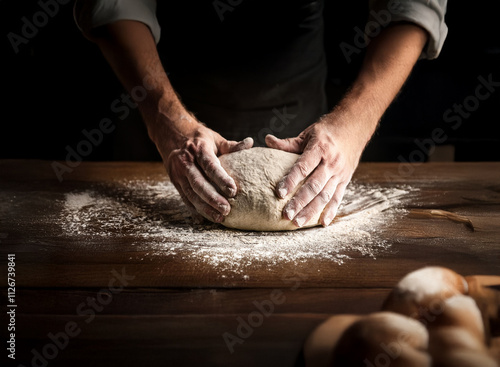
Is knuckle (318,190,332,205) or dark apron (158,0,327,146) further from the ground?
dark apron (158,0,327,146)

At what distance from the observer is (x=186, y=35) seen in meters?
1.82

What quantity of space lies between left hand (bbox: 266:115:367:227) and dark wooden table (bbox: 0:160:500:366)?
0.18 m

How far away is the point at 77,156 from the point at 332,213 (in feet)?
6.70

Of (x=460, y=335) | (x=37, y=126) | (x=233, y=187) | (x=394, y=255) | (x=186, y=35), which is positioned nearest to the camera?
(x=460, y=335)

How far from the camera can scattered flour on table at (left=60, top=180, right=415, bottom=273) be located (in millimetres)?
1011

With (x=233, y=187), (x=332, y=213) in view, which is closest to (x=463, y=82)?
(x=332, y=213)

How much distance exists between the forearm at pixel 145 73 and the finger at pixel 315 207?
474 millimetres

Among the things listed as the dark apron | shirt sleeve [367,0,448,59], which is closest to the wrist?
the dark apron

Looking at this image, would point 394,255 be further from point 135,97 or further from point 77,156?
point 77,156

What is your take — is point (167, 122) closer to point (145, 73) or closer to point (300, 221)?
point (145, 73)

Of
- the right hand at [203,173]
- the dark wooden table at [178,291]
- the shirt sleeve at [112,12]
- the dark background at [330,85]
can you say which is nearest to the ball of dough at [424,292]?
the dark wooden table at [178,291]

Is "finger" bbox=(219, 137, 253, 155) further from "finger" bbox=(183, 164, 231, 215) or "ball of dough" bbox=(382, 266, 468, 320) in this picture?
"ball of dough" bbox=(382, 266, 468, 320)

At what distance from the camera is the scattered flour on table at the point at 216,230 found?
3.32 feet

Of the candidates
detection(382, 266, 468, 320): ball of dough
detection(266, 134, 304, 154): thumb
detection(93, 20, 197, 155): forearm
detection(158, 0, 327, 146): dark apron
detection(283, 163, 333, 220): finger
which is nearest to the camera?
detection(382, 266, 468, 320): ball of dough
